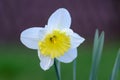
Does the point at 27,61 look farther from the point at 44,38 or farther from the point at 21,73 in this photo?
the point at 44,38

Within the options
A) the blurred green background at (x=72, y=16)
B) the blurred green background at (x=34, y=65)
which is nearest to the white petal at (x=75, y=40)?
the blurred green background at (x=34, y=65)

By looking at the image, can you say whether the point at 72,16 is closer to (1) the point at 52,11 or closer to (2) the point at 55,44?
(1) the point at 52,11

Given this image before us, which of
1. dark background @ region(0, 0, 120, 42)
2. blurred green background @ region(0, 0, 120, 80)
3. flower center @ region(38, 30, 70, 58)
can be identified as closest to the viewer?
flower center @ region(38, 30, 70, 58)

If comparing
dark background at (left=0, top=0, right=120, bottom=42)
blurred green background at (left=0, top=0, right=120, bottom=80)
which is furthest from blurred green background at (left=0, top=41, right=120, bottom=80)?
dark background at (left=0, top=0, right=120, bottom=42)

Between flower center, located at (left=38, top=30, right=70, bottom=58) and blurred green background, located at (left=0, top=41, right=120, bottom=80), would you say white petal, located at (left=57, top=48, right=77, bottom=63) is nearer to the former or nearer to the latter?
flower center, located at (left=38, top=30, right=70, bottom=58)

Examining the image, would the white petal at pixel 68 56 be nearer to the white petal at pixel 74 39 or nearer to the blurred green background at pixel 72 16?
the white petal at pixel 74 39

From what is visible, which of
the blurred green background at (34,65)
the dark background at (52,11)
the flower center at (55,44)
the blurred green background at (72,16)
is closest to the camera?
the flower center at (55,44)

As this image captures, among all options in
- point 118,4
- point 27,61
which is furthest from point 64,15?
point 118,4

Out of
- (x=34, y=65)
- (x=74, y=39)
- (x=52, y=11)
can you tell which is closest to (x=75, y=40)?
(x=74, y=39)
